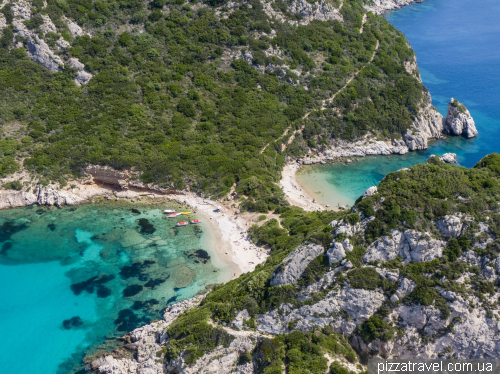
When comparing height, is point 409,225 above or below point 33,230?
above

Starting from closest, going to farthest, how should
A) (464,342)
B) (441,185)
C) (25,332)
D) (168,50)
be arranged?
1. (464,342)
2. (441,185)
3. (25,332)
4. (168,50)

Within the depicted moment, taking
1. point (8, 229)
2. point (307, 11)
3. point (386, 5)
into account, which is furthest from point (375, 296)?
point (386, 5)

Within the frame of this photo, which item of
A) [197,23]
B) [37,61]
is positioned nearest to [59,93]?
[37,61]

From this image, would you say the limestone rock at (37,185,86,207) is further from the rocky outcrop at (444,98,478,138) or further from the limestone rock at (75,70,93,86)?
the rocky outcrop at (444,98,478,138)

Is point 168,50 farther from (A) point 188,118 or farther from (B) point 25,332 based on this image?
(B) point 25,332

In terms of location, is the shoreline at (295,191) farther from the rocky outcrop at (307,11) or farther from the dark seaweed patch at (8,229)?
the dark seaweed patch at (8,229)

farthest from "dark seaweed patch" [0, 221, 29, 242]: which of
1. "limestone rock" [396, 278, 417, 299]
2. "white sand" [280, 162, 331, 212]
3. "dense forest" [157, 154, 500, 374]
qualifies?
"limestone rock" [396, 278, 417, 299]
